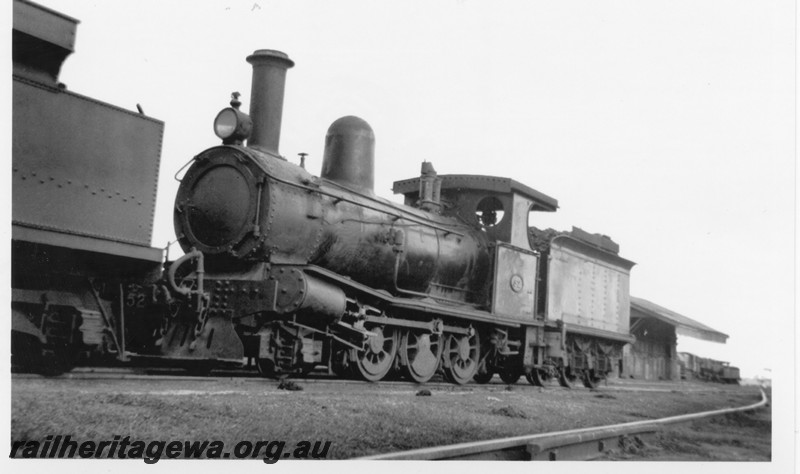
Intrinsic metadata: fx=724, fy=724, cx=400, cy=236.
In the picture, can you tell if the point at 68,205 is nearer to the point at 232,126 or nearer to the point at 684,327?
the point at 232,126

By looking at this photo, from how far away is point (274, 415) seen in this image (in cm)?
537

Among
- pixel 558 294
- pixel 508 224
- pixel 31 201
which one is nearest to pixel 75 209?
pixel 31 201

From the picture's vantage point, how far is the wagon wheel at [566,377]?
42.1 ft

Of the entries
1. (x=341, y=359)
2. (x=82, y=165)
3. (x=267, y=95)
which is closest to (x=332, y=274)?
(x=341, y=359)

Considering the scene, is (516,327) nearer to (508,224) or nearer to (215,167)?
(508,224)

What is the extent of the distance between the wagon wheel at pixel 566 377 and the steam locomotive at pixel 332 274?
45 centimetres

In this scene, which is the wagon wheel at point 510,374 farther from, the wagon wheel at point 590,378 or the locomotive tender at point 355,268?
the wagon wheel at point 590,378

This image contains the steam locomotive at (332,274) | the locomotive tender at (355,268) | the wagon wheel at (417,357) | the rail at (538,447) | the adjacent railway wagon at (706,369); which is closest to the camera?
the rail at (538,447)

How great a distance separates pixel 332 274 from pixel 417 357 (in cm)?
219

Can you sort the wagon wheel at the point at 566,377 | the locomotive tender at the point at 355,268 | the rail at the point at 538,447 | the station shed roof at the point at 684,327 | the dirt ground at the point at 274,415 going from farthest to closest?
the station shed roof at the point at 684,327 → the wagon wheel at the point at 566,377 → the locomotive tender at the point at 355,268 → the dirt ground at the point at 274,415 → the rail at the point at 538,447

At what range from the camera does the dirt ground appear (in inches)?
185

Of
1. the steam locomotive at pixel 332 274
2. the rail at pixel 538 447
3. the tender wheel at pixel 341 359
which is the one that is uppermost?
the steam locomotive at pixel 332 274

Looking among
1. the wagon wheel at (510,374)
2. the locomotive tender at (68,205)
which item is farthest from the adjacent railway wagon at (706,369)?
the locomotive tender at (68,205)

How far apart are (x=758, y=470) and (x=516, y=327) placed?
5432 millimetres
